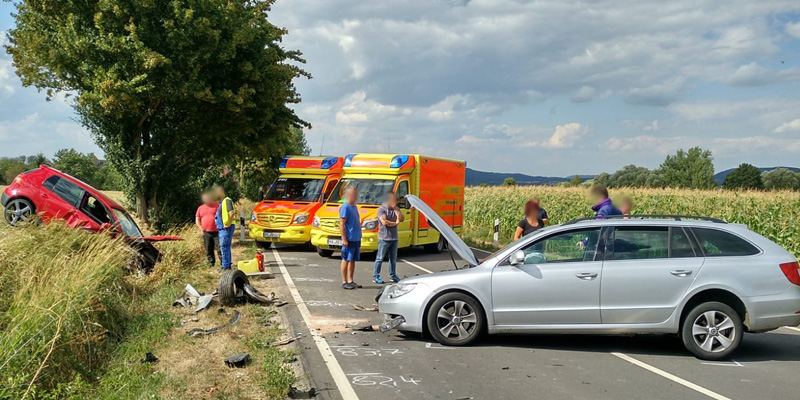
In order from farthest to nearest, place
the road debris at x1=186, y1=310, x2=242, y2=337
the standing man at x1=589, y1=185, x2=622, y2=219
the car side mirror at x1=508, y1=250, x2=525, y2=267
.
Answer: the standing man at x1=589, y1=185, x2=622, y2=219
the road debris at x1=186, y1=310, x2=242, y2=337
the car side mirror at x1=508, y1=250, x2=525, y2=267

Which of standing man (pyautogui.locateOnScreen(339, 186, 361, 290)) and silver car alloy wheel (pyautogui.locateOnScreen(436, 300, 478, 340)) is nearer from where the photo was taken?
silver car alloy wheel (pyautogui.locateOnScreen(436, 300, 478, 340))

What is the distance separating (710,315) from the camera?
23.9 feet

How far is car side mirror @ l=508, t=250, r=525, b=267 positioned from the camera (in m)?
7.57

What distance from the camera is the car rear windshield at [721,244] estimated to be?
293 inches

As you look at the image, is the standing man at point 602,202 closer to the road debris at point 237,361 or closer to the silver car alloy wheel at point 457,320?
the silver car alloy wheel at point 457,320

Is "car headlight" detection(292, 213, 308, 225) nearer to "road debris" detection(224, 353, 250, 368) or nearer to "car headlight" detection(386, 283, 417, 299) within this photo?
"car headlight" detection(386, 283, 417, 299)

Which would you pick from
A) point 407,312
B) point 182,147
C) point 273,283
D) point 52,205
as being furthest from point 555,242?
point 182,147

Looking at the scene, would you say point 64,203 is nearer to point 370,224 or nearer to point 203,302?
point 203,302

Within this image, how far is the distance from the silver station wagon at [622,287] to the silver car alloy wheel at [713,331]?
0.01m

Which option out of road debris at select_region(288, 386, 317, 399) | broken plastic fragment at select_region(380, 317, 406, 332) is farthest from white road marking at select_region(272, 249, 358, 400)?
broken plastic fragment at select_region(380, 317, 406, 332)

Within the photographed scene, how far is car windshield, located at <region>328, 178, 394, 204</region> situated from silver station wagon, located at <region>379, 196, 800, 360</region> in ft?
31.2

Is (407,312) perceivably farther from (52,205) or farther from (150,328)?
(52,205)

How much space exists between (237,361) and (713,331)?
17.0 ft

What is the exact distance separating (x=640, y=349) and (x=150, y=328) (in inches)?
242
